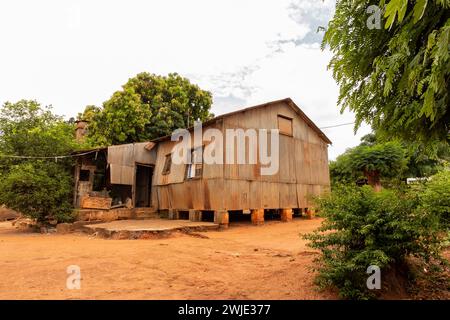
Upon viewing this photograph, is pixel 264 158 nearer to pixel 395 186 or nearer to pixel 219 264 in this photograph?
pixel 219 264

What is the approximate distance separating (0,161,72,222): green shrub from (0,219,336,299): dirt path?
4.51 metres

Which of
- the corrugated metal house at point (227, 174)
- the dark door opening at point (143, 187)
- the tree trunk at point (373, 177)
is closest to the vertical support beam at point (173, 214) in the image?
the corrugated metal house at point (227, 174)

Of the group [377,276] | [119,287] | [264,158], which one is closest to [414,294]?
[377,276]

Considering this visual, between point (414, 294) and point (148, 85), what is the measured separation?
24.5 meters

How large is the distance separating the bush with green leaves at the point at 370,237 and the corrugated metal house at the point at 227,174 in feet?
27.8

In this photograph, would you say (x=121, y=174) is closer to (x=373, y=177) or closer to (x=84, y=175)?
(x=84, y=175)

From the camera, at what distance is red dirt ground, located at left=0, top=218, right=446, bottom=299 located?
14.3ft

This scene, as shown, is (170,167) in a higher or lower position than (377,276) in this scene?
higher

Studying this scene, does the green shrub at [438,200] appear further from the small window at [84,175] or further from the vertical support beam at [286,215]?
the small window at [84,175]

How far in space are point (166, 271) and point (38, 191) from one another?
10322 mm

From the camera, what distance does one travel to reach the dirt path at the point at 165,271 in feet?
14.3

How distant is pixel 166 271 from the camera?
5.71 meters
